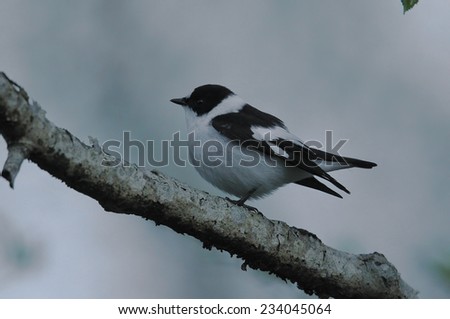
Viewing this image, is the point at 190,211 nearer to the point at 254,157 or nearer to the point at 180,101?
the point at 254,157

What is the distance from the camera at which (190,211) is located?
2959mm

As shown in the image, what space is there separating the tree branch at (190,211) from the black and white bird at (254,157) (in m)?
0.77

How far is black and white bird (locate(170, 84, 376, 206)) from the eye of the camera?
4227mm

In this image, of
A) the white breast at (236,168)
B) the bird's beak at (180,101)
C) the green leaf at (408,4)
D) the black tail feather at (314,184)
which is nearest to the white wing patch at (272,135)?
the white breast at (236,168)

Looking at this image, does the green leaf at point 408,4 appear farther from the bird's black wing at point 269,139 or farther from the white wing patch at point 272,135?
the white wing patch at point 272,135

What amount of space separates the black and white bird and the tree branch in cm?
77

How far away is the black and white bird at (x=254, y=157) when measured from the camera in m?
4.23

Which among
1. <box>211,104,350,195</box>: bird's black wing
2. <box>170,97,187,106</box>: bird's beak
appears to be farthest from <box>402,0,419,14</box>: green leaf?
<box>170,97,187,106</box>: bird's beak

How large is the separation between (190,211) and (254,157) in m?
1.36

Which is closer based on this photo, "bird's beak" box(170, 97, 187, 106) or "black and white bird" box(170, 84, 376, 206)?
"black and white bird" box(170, 84, 376, 206)

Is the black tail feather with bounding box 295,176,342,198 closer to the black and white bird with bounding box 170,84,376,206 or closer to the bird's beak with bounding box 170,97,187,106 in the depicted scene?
the black and white bird with bounding box 170,84,376,206

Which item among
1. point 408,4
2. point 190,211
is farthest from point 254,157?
point 408,4
